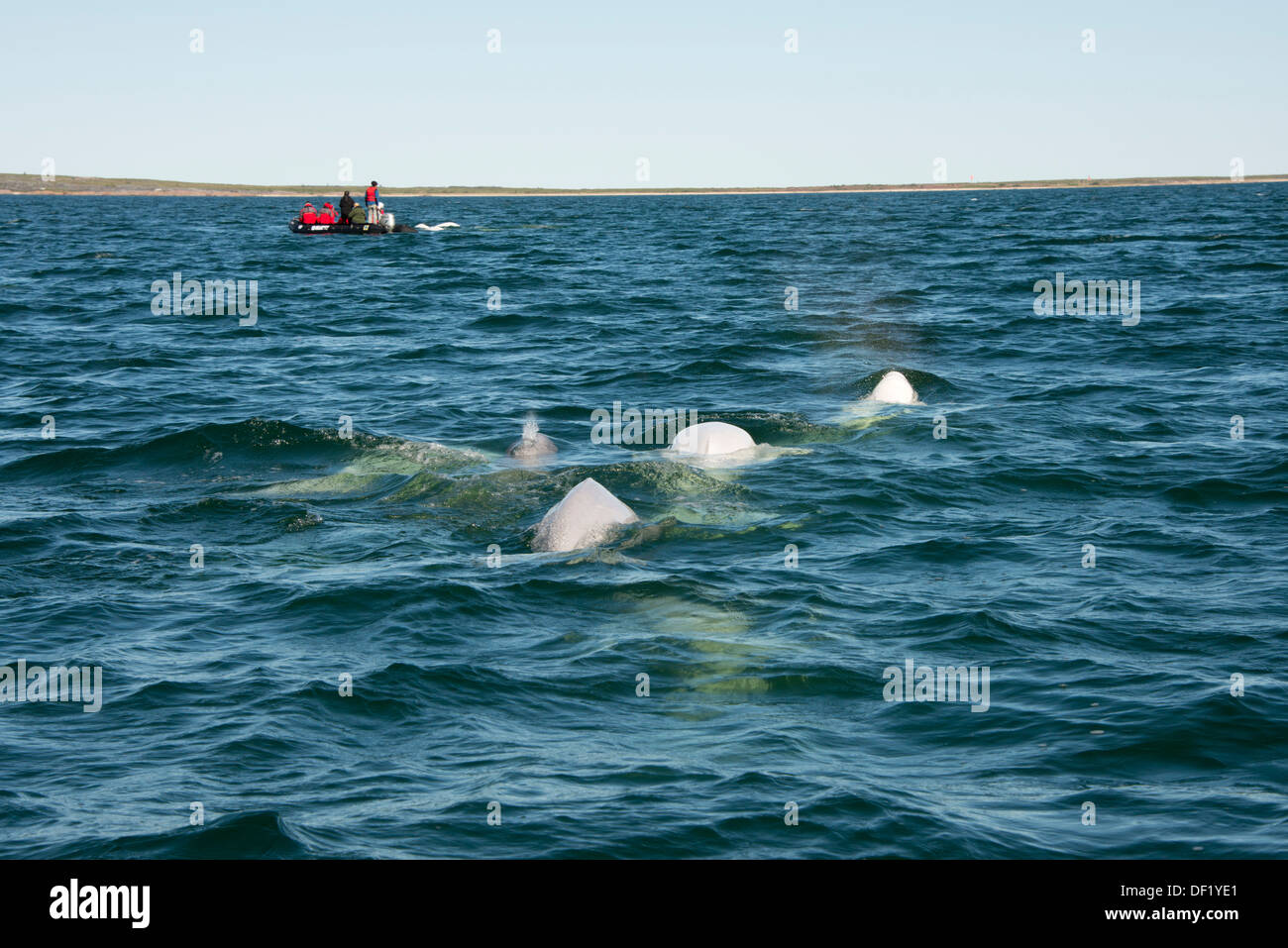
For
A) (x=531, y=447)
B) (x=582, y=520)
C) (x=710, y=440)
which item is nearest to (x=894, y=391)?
(x=710, y=440)

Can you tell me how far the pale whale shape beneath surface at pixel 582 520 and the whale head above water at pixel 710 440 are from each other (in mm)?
3513

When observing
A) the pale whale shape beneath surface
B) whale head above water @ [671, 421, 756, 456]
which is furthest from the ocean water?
whale head above water @ [671, 421, 756, 456]

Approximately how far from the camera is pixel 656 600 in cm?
1198

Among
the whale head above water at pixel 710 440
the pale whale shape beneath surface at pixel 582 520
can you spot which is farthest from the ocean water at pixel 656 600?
the whale head above water at pixel 710 440

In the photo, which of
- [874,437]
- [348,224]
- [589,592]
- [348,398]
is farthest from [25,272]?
[589,592]

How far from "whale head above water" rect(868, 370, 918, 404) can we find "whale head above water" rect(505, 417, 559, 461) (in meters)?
6.52

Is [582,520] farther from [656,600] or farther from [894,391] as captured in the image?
[894,391]

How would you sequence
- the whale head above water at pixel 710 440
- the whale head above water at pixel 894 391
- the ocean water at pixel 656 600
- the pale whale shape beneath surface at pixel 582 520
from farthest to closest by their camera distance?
the whale head above water at pixel 894 391 → the whale head above water at pixel 710 440 → the pale whale shape beneath surface at pixel 582 520 → the ocean water at pixel 656 600

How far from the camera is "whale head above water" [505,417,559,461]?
18.1 meters

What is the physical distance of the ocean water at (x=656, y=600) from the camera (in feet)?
26.1

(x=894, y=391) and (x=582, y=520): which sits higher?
(x=894, y=391)

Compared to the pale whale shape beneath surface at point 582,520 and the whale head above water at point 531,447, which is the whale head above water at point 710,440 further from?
the pale whale shape beneath surface at point 582,520

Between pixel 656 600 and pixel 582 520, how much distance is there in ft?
6.99

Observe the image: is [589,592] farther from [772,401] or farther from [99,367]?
[99,367]
